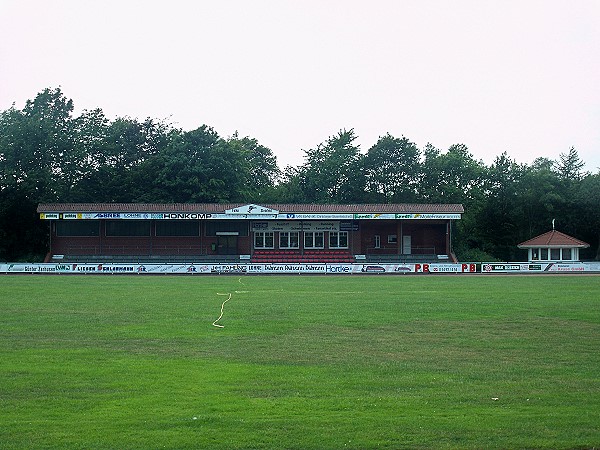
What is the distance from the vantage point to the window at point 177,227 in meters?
72.3

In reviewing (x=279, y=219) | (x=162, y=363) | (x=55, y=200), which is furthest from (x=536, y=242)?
(x=162, y=363)

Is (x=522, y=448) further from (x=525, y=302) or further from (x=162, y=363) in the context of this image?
(x=525, y=302)

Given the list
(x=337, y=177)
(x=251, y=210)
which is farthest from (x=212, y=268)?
(x=337, y=177)

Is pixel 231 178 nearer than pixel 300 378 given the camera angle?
No

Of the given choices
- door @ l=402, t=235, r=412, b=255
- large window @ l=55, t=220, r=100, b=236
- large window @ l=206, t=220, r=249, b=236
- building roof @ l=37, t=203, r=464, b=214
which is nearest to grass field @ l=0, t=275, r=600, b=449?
building roof @ l=37, t=203, r=464, b=214

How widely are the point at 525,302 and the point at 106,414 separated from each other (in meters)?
23.3

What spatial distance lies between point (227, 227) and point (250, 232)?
7.82 feet

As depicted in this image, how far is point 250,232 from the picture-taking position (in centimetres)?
7350

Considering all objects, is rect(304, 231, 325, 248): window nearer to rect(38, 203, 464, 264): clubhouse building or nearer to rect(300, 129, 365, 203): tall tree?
rect(38, 203, 464, 264): clubhouse building

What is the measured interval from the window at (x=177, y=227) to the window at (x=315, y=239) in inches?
448

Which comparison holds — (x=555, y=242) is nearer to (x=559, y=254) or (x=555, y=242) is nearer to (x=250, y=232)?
(x=559, y=254)

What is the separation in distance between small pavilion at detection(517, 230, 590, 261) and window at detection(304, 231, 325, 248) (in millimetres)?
19925

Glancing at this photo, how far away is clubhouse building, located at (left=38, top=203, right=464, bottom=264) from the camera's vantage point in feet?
230

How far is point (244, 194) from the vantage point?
3302 inches
